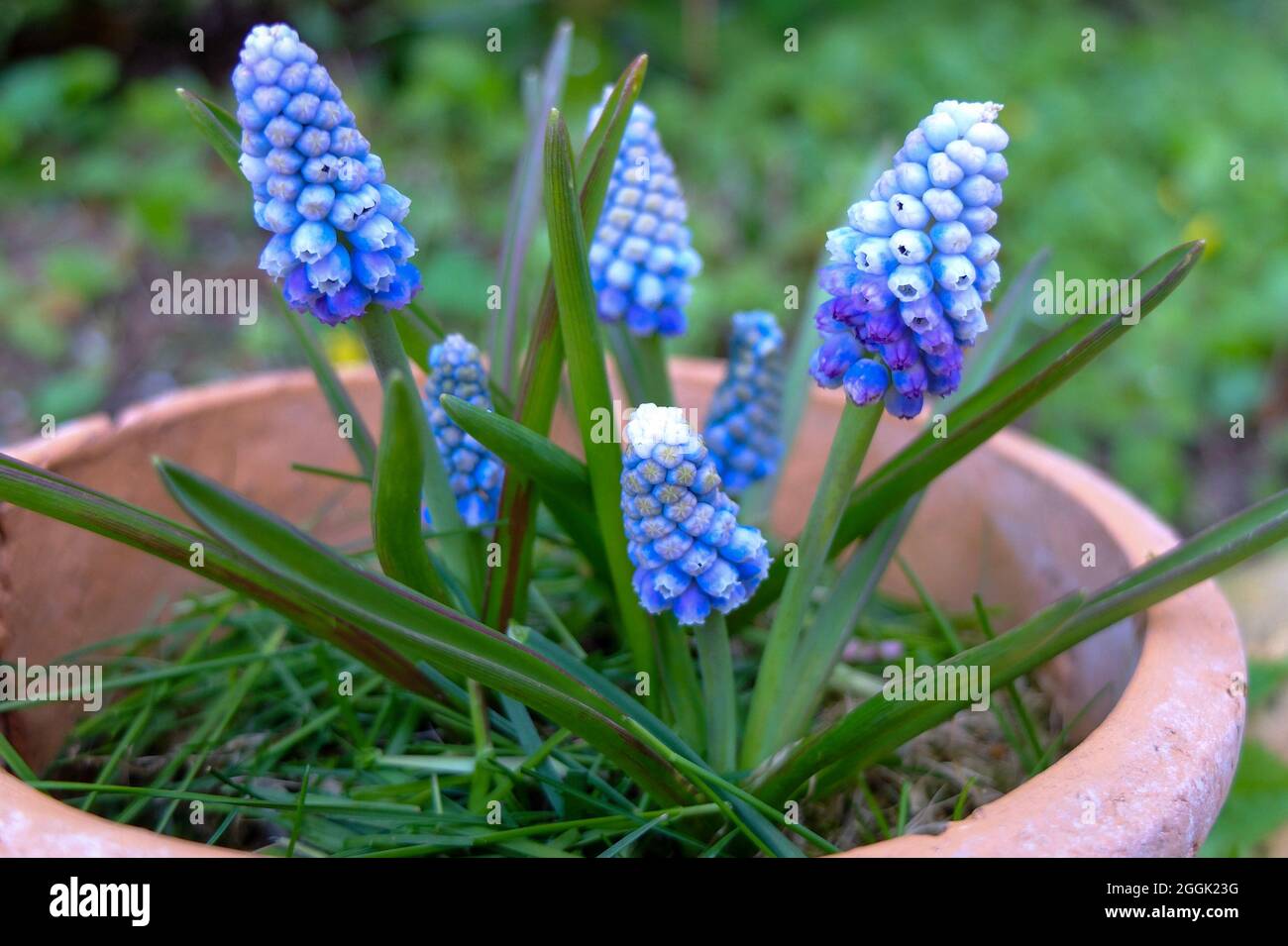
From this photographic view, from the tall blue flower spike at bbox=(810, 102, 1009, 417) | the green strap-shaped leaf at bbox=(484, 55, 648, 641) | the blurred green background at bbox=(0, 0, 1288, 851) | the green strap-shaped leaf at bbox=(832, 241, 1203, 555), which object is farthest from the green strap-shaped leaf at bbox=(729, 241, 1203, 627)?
the blurred green background at bbox=(0, 0, 1288, 851)

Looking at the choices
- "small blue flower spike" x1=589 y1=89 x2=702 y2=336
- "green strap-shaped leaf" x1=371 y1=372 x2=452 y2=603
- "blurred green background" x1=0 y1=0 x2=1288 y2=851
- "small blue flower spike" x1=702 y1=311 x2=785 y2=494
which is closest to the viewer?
"green strap-shaped leaf" x1=371 y1=372 x2=452 y2=603

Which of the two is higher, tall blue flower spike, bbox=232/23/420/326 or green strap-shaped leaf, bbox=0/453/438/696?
tall blue flower spike, bbox=232/23/420/326

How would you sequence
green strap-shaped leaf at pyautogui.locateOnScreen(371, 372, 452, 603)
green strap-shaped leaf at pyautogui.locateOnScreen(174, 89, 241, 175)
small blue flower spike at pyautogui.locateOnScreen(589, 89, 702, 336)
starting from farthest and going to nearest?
small blue flower spike at pyautogui.locateOnScreen(589, 89, 702, 336), green strap-shaped leaf at pyautogui.locateOnScreen(174, 89, 241, 175), green strap-shaped leaf at pyautogui.locateOnScreen(371, 372, 452, 603)

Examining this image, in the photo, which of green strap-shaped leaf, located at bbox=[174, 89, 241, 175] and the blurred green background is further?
the blurred green background

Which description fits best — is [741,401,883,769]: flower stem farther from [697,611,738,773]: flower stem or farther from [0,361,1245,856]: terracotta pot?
[0,361,1245,856]: terracotta pot

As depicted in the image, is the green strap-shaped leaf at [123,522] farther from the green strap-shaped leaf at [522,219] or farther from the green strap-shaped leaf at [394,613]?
the green strap-shaped leaf at [522,219]

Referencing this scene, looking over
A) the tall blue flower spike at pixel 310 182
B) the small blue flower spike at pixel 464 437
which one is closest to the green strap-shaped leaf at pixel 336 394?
the small blue flower spike at pixel 464 437

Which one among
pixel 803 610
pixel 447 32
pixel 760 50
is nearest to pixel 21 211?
pixel 447 32
